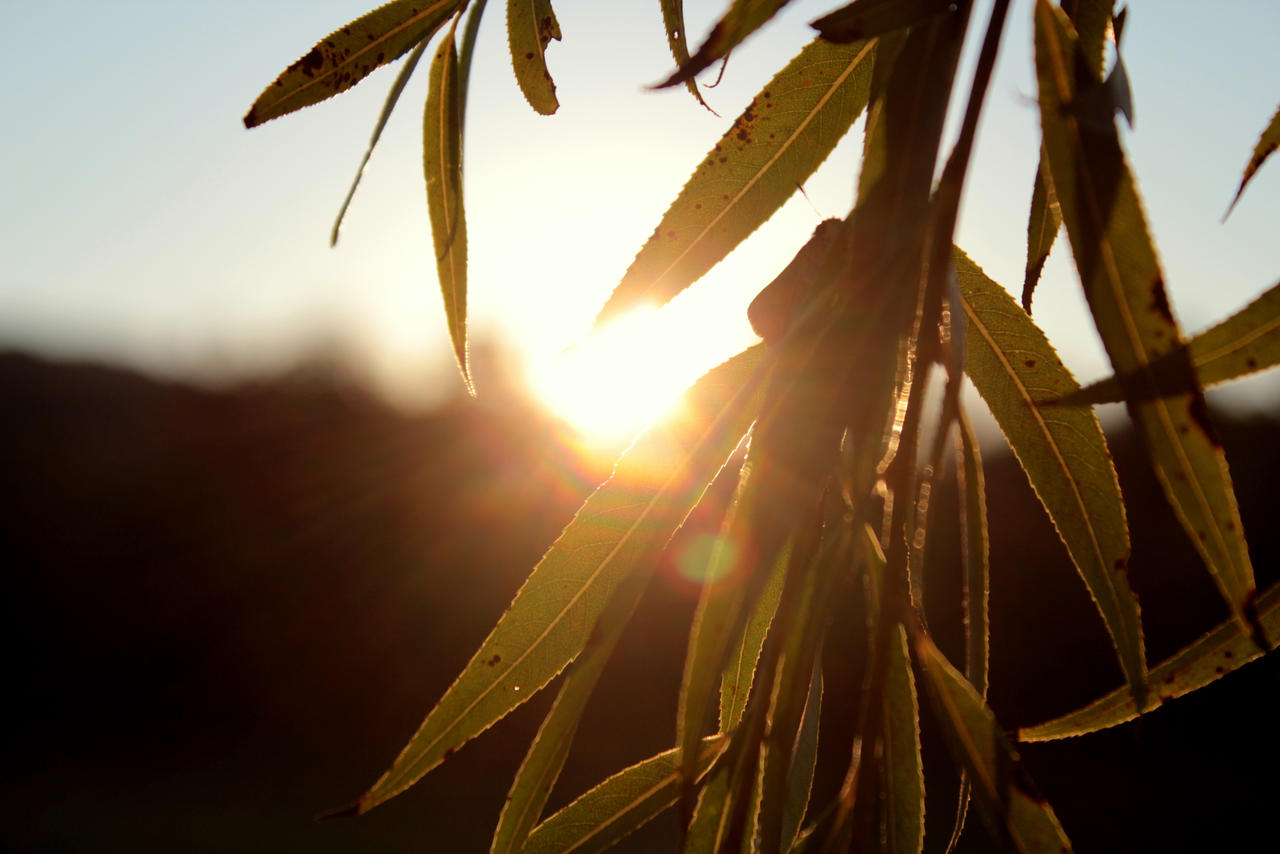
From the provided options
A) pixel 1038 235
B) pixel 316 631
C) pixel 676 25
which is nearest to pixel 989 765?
pixel 1038 235

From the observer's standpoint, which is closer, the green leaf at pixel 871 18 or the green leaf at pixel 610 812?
the green leaf at pixel 871 18

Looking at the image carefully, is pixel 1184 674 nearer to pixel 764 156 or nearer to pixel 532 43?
pixel 764 156

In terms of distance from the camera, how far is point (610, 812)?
0.64m

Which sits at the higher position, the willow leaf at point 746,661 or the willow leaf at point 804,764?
the willow leaf at point 746,661

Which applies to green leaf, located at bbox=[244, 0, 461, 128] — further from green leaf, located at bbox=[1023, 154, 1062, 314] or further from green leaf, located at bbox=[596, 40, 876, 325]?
green leaf, located at bbox=[1023, 154, 1062, 314]

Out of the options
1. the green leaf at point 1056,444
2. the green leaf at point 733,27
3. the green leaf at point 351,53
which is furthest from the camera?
the green leaf at point 351,53

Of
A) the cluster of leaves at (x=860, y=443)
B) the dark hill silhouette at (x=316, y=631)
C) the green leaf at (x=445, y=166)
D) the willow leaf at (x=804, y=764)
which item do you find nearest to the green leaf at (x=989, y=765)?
the cluster of leaves at (x=860, y=443)

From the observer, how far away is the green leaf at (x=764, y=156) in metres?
0.63

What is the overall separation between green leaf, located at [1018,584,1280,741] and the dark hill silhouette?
6084 millimetres

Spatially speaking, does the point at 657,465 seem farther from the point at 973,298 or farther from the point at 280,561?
the point at 280,561

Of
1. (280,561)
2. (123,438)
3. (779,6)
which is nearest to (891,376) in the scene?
(779,6)

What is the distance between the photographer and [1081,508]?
58 centimetres

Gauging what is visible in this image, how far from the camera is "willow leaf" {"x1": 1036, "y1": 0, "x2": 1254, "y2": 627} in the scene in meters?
0.43

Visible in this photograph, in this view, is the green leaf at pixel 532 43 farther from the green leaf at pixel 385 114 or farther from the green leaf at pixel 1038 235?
the green leaf at pixel 1038 235
